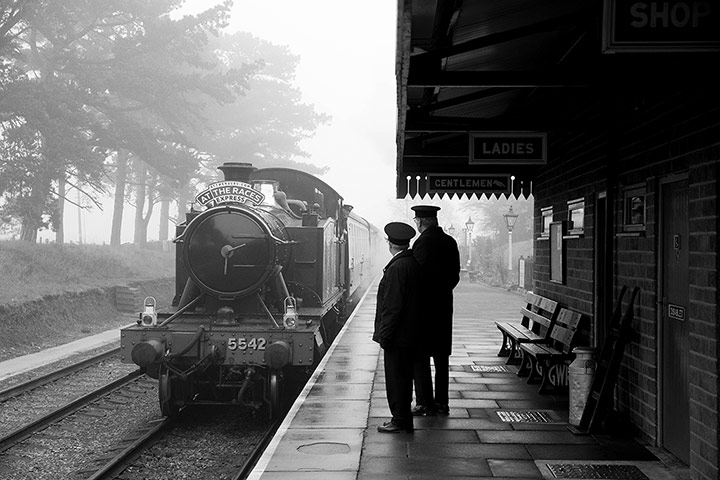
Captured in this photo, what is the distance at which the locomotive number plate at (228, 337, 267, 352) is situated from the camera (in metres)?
8.54

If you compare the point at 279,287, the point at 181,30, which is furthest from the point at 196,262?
the point at 181,30

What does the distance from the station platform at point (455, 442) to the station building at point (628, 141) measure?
0.54 meters

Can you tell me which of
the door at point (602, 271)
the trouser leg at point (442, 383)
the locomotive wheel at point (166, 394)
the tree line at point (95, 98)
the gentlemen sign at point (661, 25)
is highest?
the tree line at point (95, 98)

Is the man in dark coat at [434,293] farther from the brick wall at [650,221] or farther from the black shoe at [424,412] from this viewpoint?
the brick wall at [650,221]

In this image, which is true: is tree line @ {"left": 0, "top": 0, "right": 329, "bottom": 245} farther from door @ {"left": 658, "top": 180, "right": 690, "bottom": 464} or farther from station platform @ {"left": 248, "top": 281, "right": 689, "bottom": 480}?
door @ {"left": 658, "top": 180, "right": 690, "bottom": 464}

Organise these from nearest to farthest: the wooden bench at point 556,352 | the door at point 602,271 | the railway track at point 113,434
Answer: the door at point 602,271 → the railway track at point 113,434 → the wooden bench at point 556,352

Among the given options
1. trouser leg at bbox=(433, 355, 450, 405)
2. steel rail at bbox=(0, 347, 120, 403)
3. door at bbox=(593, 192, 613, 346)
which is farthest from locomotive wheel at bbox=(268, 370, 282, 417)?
steel rail at bbox=(0, 347, 120, 403)

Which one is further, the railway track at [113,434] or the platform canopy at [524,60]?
the railway track at [113,434]

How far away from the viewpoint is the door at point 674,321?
531cm

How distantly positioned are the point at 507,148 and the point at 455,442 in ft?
10.1

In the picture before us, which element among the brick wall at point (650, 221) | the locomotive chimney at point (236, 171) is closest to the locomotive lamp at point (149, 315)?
the locomotive chimney at point (236, 171)

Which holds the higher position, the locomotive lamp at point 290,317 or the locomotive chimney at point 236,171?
the locomotive chimney at point 236,171

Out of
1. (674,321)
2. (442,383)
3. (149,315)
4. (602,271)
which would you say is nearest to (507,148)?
(602,271)

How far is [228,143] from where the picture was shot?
36531 mm
